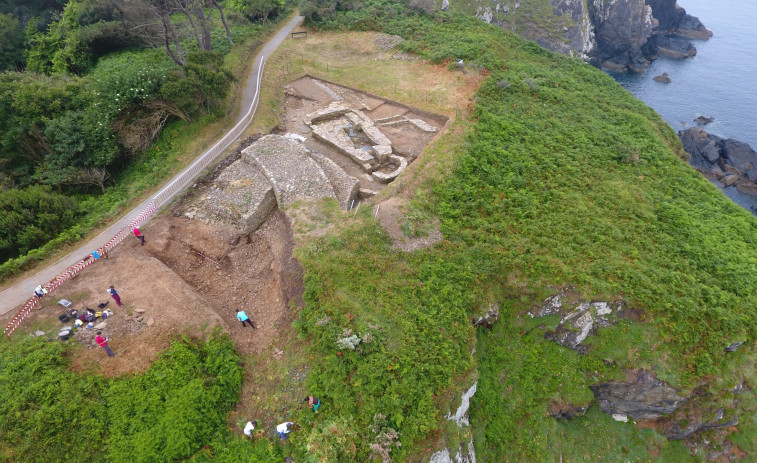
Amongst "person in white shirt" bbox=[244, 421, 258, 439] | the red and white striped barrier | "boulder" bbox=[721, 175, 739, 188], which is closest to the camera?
"person in white shirt" bbox=[244, 421, 258, 439]

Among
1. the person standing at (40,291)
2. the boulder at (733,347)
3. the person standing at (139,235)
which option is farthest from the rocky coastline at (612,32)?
the person standing at (40,291)

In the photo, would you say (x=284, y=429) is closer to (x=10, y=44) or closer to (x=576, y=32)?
(x=10, y=44)

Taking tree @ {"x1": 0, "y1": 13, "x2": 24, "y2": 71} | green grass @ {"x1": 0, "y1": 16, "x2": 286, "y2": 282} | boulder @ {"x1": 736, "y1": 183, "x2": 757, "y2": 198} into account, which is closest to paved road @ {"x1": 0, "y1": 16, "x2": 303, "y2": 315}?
green grass @ {"x1": 0, "y1": 16, "x2": 286, "y2": 282}

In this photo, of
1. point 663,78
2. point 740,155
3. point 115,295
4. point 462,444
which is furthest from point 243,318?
point 663,78

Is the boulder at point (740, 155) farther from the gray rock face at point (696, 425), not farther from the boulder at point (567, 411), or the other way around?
the boulder at point (567, 411)

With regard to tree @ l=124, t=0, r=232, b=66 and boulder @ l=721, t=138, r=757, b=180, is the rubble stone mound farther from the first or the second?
boulder @ l=721, t=138, r=757, b=180

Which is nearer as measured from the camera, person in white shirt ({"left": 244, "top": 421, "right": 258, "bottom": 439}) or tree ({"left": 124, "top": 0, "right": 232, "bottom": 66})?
person in white shirt ({"left": 244, "top": 421, "right": 258, "bottom": 439})

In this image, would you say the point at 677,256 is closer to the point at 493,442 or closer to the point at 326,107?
the point at 493,442

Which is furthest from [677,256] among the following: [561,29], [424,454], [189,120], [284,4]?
[561,29]
